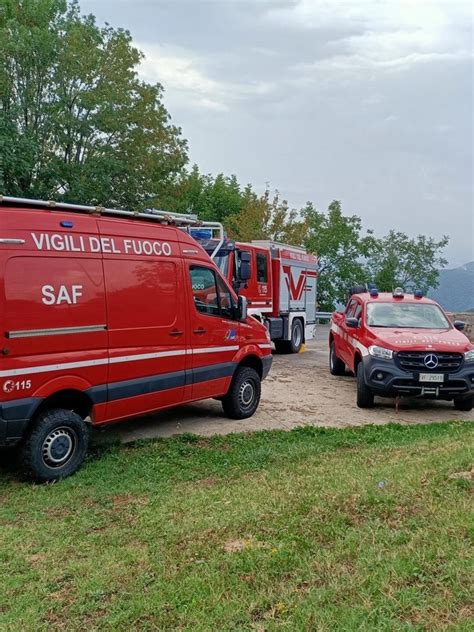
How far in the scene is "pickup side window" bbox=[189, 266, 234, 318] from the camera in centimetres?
744

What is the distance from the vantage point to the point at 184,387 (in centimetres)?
723

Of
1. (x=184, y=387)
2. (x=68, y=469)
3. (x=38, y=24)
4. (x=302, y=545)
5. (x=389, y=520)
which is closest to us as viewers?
(x=302, y=545)

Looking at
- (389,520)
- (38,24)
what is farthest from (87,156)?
(389,520)

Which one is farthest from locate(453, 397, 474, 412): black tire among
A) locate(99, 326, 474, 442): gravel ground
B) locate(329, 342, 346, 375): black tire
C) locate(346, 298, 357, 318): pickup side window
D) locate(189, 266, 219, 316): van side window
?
locate(189, 266, 219, 316): van side window

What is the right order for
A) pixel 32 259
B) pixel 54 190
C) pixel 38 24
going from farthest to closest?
pixel 38 24 → pixel 54 190 → pixel 32 259

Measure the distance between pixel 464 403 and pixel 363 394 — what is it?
1609 millimetres

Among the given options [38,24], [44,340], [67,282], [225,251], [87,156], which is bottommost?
[44,340]

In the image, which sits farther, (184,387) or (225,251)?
(225,251)

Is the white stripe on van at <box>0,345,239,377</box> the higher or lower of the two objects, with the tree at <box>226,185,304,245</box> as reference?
lower

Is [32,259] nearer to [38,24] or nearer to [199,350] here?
[199,350]

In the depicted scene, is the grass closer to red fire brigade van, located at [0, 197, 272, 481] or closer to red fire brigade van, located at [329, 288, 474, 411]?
red fire brigade van, located at [0, 197, 272, 481]

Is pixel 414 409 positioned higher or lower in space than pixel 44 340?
lower

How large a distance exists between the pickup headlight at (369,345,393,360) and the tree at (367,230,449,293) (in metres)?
34.5

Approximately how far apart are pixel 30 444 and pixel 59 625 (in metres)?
2.71
